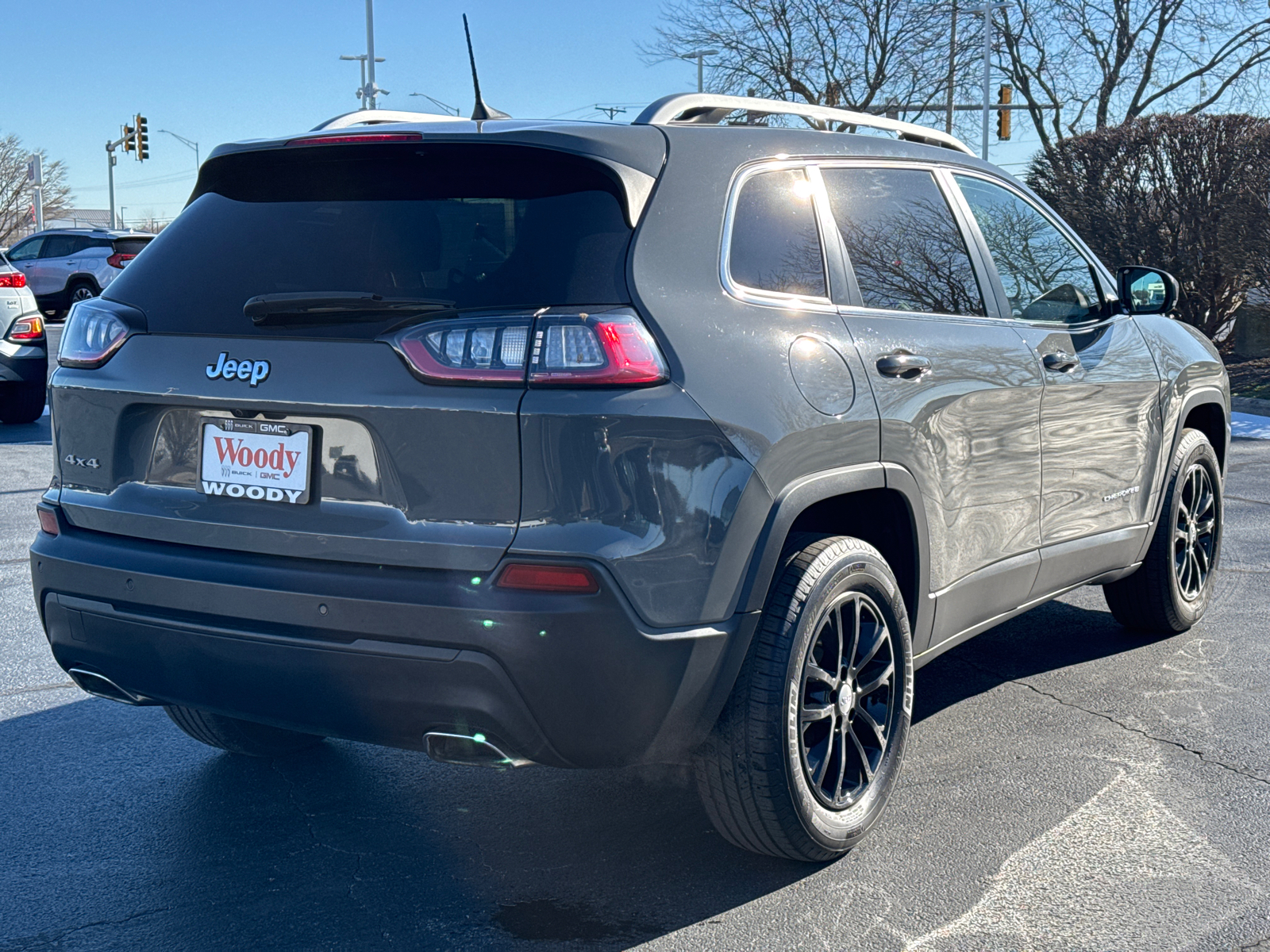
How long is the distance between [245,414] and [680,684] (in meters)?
1.08

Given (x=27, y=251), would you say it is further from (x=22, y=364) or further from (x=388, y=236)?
(x=388, y=236)

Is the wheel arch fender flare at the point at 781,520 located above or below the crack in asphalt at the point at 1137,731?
above

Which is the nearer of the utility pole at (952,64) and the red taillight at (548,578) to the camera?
the red taillight at (548,578)

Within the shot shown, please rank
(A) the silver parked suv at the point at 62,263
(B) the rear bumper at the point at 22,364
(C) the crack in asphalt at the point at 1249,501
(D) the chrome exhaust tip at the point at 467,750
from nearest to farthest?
(D) the chrome exhaust tip at the point at 467,750, (C) the crack in asphalt at the point at 1249,501, (B) the rear bumper at the point at 22,364, (A) the silver parked suv at the point at 62,263

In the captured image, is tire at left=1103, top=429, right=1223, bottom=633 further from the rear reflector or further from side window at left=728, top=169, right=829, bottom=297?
the rear reflector

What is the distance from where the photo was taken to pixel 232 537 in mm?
2893

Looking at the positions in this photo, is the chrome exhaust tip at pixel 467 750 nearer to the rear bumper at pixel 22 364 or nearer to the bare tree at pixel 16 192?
the rear bumper at pixel 22 364

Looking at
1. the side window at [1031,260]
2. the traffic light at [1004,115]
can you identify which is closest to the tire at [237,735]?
the side window at [1031,260]

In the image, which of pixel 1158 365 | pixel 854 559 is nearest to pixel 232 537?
pixel 854 559

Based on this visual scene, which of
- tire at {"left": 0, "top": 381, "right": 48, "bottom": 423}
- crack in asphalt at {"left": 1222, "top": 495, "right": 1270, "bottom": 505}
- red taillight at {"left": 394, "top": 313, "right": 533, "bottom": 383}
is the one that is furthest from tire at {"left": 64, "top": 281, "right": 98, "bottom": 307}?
red taillight at {"left": 394, "top": 313, "right": 533, "bottom": 383}

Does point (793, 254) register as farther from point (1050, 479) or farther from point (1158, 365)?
point (1158, 365)

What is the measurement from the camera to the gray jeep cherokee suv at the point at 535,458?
8.81 ft

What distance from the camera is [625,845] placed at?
3.40 metres

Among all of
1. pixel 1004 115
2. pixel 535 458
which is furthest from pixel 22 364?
pixel 1004 115
